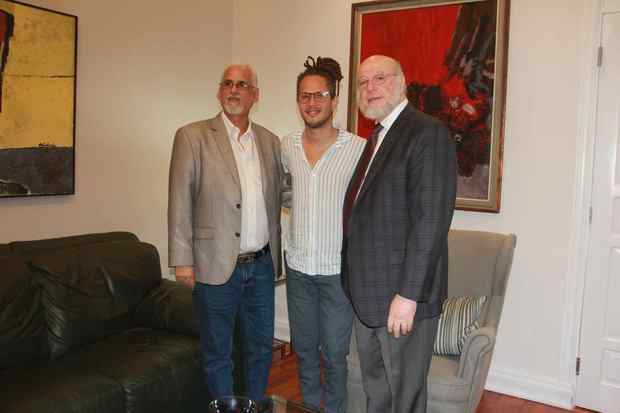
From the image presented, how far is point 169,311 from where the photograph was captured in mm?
2674

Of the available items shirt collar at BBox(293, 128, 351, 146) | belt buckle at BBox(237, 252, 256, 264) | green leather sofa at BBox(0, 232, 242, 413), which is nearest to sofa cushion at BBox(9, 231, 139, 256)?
green leather sofa at BBox(0, 232, 242, 413)

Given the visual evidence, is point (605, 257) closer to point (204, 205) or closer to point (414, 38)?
point (414, 38)

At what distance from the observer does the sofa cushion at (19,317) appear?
2.22 m

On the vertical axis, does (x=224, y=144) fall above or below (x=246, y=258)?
above

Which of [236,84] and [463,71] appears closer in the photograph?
[236,84]

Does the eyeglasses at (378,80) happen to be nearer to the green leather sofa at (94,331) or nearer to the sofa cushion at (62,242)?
the green leather sofa at (94,331)

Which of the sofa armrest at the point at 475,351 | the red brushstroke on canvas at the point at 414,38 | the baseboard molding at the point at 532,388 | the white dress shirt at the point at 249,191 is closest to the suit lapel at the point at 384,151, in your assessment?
the white dress shirt at the point at 249,191

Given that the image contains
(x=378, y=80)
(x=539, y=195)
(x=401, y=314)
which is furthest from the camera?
(x=539, y=195)

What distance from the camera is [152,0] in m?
3.25

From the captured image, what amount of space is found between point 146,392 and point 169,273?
138 cm

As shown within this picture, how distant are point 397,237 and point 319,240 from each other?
16.4 inches

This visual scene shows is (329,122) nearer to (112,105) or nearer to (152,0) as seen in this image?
(112,105)

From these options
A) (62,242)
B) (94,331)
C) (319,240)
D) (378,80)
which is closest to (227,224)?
(319,240)

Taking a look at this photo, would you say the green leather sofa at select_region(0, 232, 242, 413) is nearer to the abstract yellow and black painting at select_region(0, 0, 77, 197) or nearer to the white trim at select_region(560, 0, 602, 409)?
the abstract yellow and black painting at select_region(0, 0, 77, 197)
